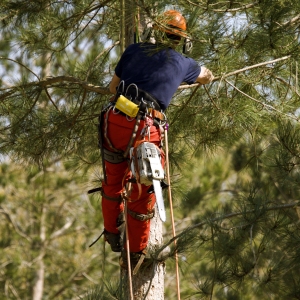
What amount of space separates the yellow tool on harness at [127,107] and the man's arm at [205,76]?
54cm

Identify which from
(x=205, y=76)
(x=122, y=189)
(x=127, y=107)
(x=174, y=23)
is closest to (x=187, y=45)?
(x=174, y=23)

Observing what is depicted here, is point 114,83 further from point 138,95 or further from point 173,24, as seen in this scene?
point 173,24

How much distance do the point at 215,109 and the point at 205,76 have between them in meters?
0.47

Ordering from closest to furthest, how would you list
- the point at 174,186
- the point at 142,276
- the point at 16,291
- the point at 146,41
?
the point at 146,41
the point at 142,276
the point at 174,186
the point at 16,291

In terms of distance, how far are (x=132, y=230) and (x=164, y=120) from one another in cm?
62

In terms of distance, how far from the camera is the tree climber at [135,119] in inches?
138

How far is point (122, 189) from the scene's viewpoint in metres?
3.66

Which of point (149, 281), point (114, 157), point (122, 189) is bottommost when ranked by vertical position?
point (149, 281)

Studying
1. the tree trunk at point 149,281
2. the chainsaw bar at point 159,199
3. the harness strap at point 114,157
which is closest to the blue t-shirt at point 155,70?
the harness strap at point 114,157

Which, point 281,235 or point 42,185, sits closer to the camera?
point 281,235

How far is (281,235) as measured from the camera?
12.6 feet

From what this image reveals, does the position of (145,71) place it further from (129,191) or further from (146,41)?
(129,191)

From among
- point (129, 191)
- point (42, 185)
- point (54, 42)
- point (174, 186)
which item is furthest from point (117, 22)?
point (42, 185)

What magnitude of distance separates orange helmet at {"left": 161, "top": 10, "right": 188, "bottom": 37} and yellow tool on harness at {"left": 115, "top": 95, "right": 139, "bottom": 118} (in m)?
0.41
